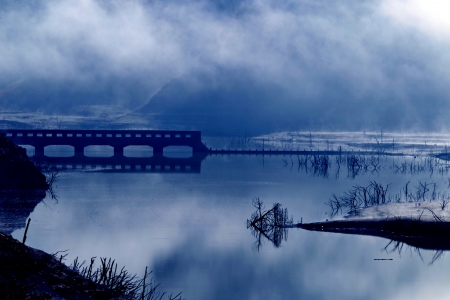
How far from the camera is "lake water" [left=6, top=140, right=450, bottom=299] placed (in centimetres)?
1822

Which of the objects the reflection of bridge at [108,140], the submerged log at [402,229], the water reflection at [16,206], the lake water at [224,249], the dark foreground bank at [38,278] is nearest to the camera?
the dark foreground bank at [38,278]

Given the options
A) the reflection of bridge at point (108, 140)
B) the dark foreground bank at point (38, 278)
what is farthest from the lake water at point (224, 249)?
the reflection of bridge at point (108, 140)

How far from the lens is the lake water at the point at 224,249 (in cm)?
1822

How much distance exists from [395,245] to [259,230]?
203 inches

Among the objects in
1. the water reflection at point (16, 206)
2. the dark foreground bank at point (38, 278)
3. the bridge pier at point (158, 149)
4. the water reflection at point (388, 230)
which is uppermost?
the bridge pier at point (158, 149)

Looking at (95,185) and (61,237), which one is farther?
(95,185)

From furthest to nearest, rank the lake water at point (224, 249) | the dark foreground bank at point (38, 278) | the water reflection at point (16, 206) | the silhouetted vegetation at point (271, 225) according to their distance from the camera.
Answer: the water reflection at point (16, 206) < the silhouetted vegetation at point (271, 225) < the lake water at point (224, 249) < the dark foreground bank at point (38, 278)

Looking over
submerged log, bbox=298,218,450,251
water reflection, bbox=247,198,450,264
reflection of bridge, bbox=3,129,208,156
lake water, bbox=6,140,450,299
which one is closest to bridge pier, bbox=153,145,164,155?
reflection of bridge, bbox=3,129,208,156

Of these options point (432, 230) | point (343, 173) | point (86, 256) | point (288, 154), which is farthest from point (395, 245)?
point (288, 154)

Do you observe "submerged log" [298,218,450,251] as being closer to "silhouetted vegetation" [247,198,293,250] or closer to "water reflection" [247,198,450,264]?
"water reflection" [247,198,450,264]

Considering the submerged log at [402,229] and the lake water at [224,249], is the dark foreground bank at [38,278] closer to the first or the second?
the lake water at [224,249]

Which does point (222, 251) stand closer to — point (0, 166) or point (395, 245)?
point (395, 245)

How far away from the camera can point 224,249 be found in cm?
2220

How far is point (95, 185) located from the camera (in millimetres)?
43094
